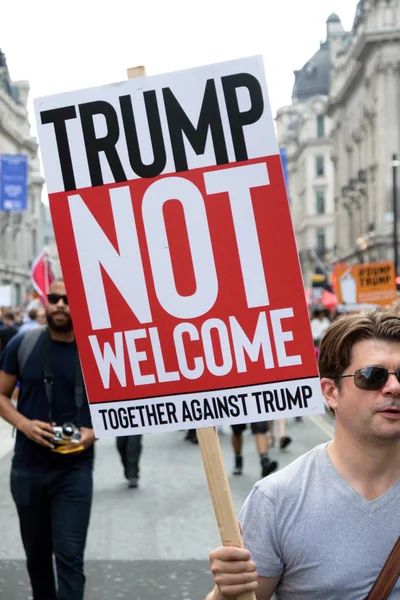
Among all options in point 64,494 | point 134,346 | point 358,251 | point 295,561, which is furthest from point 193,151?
point 358,251

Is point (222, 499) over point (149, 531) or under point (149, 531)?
over

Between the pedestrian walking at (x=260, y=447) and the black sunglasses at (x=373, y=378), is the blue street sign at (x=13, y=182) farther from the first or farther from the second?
the black sunglasses at (x=373, y=378)

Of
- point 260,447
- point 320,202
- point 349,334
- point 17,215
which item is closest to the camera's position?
point 349,334

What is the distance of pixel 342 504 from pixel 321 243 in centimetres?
10600

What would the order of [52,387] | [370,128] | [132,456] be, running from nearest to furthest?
[52,387] → [132,456] → [370,128]

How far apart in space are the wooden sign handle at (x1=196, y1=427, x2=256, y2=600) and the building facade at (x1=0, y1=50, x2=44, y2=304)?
7020cm

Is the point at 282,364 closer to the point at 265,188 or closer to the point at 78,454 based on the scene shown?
the point at 265,188

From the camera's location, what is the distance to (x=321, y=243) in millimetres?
107875

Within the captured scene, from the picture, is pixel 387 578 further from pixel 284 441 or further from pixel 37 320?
pixel 37 320

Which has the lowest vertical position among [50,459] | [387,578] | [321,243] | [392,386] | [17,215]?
[321,243]

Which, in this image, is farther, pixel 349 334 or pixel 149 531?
pixel 149 531

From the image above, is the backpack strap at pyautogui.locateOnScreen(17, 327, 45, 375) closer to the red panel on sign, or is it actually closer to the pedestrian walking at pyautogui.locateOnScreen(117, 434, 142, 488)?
the red panel on sign

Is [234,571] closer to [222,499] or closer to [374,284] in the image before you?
[222,499]

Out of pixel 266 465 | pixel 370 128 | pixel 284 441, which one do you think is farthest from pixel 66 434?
pixel 370 128
